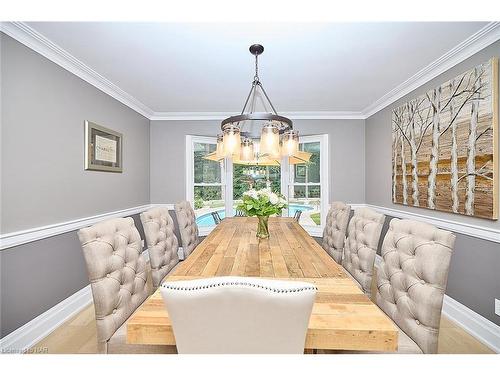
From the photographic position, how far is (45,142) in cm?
205

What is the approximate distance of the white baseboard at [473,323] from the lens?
6.07ft

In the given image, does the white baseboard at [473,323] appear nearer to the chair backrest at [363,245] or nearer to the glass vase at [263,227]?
the chair backrest at [363,245]

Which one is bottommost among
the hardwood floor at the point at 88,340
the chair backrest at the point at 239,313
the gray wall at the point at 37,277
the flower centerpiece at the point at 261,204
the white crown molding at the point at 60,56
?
the hardwood floor at the point at 88,340

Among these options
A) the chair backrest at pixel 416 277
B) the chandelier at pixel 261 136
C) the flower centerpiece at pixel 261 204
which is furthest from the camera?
the flower centerpiece at pixel 261 204

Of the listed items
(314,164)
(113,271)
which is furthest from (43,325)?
(314,164)

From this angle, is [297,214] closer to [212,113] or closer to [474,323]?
[212,113]

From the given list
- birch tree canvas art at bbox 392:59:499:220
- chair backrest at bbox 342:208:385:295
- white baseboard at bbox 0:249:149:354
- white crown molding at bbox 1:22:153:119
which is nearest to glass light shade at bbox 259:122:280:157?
chair backrest at bbox 342:208:385:295

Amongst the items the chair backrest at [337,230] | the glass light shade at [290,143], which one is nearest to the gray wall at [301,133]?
the chair backrest at [337,230]

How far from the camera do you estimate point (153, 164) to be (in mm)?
4086

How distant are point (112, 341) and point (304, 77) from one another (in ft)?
9.01

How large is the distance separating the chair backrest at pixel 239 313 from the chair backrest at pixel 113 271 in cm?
69

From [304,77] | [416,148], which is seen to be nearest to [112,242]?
[304,77]
